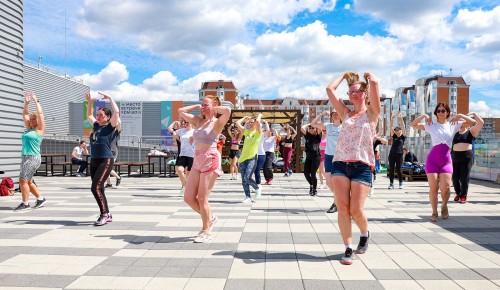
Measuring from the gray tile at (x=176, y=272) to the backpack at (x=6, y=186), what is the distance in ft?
25.9

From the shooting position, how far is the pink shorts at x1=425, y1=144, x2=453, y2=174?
661cm

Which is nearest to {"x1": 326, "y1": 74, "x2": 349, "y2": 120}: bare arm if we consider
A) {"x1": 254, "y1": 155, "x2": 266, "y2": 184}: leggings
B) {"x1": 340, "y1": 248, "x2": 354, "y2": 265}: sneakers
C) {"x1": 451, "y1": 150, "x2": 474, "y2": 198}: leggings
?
{"x1": 340, "y1": 248, "x2": 354, "y2": 265}: sneakers

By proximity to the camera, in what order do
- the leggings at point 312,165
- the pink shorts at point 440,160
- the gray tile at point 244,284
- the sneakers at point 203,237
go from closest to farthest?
the gray tile at point 244,284
the sneakers at point 203,237
the pink shorts at point 440,160
the leggings at point 312,165

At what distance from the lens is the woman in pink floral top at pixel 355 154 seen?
13.8 feet

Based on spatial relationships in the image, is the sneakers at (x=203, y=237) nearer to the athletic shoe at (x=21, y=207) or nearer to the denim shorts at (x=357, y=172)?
the denim shorts at (x=357, y=172)

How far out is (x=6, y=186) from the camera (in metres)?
10.2

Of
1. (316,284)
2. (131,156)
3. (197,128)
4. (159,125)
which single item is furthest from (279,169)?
(159,125)

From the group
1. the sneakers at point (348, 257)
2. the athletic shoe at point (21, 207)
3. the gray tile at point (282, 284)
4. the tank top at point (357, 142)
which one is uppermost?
the tank top at point (357, 142)

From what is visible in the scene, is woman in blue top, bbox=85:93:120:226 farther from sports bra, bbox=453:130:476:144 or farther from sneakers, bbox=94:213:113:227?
sports bra, bbox=453:130:476:144

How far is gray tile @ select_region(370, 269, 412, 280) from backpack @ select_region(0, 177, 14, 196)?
9.34 meters

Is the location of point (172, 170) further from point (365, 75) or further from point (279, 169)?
point (365, 75)

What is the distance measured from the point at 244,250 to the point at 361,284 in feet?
5.18

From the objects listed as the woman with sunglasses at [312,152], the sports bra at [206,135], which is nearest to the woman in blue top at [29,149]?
the sports bra at [206,135]

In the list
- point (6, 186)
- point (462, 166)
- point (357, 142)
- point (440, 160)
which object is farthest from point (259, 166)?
point (357, 142)
